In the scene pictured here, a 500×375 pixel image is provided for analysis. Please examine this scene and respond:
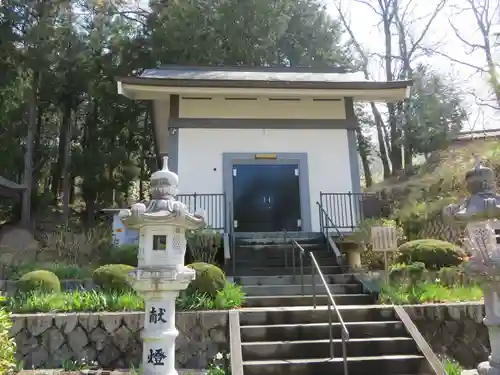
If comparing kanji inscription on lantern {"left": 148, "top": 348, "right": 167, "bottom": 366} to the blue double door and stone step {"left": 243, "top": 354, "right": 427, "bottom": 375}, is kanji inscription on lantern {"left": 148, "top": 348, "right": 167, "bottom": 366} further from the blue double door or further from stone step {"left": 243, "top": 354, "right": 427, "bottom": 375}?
the blue double door

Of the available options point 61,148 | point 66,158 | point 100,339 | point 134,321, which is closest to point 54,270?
point 100,339

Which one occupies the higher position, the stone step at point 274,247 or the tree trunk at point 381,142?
the tree trunk at point 381,142

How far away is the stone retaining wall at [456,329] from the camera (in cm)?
635

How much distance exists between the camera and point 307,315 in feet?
20.7

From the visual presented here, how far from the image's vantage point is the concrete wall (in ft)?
36.9

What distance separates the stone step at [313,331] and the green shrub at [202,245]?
9.61 feet

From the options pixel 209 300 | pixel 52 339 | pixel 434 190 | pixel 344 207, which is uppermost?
pixel 434 190

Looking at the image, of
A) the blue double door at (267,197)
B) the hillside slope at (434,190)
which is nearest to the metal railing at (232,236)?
the blue double door at (267,197)

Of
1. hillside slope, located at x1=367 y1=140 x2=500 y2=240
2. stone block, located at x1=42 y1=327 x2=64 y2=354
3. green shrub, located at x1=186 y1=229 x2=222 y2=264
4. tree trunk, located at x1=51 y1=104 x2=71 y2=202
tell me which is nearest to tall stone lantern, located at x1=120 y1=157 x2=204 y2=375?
stone block, located at x1=42 y1=327 x2=64 y2=354

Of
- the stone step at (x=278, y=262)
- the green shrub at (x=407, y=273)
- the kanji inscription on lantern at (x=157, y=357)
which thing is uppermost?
the stone step at (x=278, y=262)

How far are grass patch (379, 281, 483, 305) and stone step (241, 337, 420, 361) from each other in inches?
42.0

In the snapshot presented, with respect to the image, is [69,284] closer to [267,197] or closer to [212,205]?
[212,205]

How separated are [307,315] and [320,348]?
0.70 metres

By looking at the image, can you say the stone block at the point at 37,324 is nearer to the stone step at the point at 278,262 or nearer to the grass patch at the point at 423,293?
the stone step at the point at 278,262
